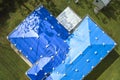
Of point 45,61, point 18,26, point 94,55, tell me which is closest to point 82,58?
point 94,55

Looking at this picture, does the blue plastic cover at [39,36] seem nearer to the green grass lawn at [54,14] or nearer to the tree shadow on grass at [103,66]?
the green grass lawn at [54,14]

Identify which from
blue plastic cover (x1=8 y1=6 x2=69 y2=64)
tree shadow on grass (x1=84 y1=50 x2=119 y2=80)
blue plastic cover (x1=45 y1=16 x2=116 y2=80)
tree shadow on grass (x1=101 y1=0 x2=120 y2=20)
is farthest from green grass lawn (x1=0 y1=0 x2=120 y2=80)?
blue plastic cover (x1=45 y1=16 x2=116 y2=80)

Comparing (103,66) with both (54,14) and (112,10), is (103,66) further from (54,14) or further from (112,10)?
(54,14)

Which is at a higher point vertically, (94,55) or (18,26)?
(18,26)

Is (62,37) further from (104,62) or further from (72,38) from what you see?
(104,62)

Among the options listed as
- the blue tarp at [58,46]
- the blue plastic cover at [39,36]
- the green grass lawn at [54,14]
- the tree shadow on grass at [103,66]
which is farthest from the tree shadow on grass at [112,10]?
the blue plastic cover at [39,36]

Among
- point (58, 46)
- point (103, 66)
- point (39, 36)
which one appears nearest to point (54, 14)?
point (39, 36)
